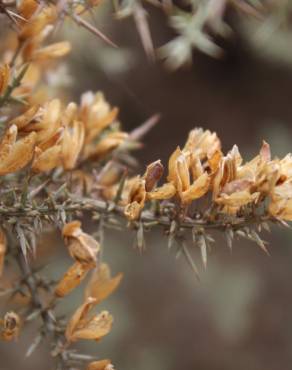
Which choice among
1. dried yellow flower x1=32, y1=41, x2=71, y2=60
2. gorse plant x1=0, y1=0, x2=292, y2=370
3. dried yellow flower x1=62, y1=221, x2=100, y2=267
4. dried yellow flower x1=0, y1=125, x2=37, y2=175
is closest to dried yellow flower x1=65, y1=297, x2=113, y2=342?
gorse plant x1=0, y1=0, x2=292, y2=370

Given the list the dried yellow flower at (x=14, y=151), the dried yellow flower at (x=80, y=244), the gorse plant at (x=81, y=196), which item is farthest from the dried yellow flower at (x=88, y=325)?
the dried yellow flower at (x=14, y=151)

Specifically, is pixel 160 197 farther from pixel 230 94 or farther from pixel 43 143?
pixel 230 94

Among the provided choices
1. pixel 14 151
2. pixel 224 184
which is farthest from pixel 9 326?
pixel 224 184

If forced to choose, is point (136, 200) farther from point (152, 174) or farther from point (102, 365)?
point (102, 365)

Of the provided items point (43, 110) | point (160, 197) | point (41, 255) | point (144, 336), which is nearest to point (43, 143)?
point (43, 110)

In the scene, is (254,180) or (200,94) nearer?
(254,180)

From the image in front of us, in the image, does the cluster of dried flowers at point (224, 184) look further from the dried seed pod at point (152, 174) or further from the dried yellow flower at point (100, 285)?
the dried yellow flower at point (100, 285)
